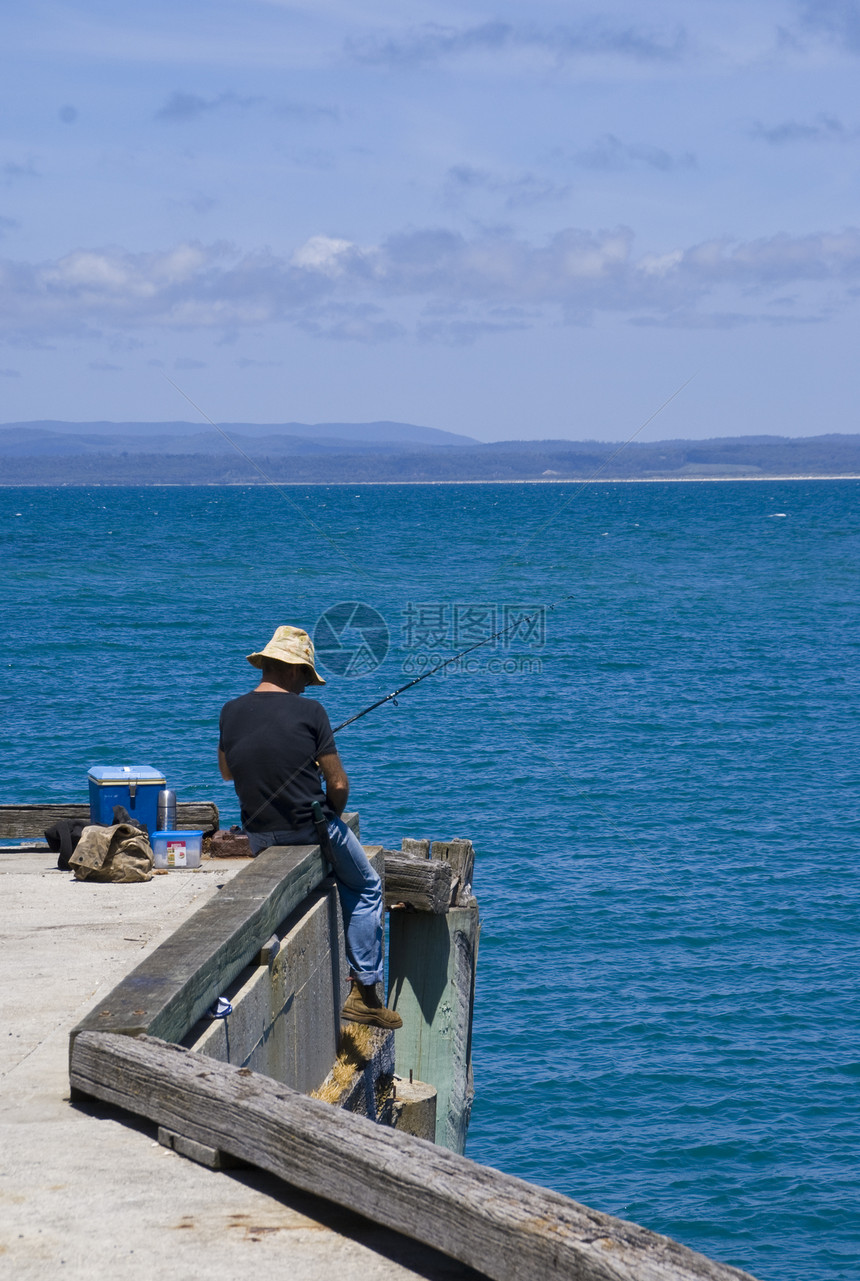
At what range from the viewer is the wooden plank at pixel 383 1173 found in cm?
284

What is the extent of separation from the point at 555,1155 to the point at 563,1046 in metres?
1.60

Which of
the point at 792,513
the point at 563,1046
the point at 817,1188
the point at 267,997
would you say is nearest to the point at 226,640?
the point at 563,1046

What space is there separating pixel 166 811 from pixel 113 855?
556mm

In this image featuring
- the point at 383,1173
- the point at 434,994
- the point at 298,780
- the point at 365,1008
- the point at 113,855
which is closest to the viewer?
the point at 383,1173

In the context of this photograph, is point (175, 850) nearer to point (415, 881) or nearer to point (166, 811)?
point (166, 811)

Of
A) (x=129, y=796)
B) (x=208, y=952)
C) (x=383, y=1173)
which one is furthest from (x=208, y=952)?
(x=129, y=796)

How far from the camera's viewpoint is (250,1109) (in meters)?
3.63

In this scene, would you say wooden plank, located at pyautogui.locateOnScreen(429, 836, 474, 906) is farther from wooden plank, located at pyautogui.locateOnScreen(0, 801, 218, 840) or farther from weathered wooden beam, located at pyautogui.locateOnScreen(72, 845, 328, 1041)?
weathered wooden beam, located at pyautogui.locateOnScreen(72, 845, 328, 1041)

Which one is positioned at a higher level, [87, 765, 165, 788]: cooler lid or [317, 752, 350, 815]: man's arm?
[317, 752, 350, 815]: man's arm

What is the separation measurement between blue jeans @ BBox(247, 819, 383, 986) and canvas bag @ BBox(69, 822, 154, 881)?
1.13 metres

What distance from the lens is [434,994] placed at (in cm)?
827

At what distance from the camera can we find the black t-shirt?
589 cm

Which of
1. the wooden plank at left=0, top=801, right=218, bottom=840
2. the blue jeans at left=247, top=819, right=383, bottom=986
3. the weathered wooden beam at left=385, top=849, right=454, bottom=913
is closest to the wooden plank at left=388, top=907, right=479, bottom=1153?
the weathered wooden beam at left=385, top=849, right=454, bottom=913

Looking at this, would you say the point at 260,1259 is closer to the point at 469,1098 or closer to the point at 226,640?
the point at 469,1098
